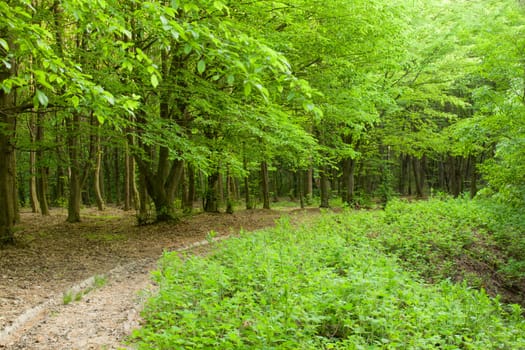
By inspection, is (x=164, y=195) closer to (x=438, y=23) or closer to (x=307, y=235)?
(x=307, y=235)

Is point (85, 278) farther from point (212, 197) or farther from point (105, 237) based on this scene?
point (212, 197)

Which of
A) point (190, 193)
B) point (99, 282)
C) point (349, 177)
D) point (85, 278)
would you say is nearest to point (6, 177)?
point (85, 278)

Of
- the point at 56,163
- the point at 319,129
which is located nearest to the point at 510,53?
the point at 319,129

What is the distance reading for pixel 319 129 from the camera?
60.0ft

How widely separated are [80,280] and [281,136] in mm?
6845

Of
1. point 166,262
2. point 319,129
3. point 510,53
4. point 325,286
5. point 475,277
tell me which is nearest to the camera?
point 325,286

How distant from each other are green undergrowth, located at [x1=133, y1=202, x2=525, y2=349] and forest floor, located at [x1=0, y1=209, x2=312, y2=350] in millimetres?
717

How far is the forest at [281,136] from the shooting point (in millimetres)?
3848

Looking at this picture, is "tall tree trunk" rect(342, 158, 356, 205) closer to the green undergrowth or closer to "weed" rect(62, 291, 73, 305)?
the green undergrowth

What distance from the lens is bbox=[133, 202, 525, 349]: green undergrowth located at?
3766 millimetres

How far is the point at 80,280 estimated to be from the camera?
7.20 meters

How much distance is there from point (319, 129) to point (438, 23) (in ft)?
28.3

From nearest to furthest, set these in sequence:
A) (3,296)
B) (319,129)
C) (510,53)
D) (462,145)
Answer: (3,296), (510,53), (462,145), (319,129)

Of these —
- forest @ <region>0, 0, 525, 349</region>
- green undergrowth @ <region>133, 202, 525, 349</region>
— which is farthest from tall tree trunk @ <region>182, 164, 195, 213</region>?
green undergrowth @ <region>133, 202, 525, 349</region>
